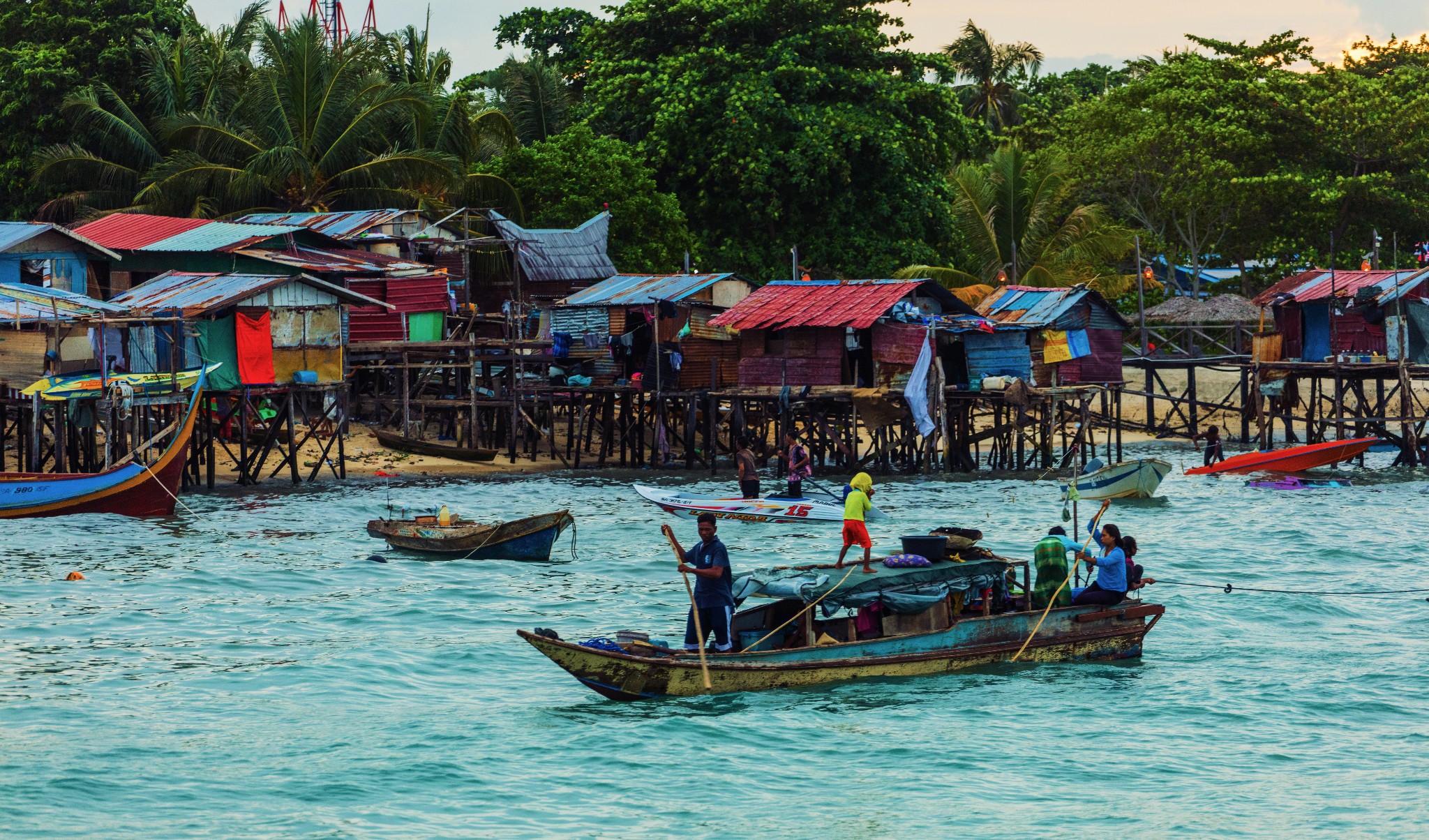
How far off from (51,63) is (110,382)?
21833 mm

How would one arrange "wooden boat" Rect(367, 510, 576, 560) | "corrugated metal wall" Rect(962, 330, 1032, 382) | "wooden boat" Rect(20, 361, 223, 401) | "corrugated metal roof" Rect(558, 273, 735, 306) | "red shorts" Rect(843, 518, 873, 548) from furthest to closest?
"corrugated metal roof" Rect(558, 273, 735, 306)
"corrugated metal wall" Rect(962, 330, 1032, 382)
"wooden boat" Rect(20, 361, 223, 401)
"wooden boat" Rect(367, 510, 576, 560)
"red shorts" Rect(843, 518, 873, 548)

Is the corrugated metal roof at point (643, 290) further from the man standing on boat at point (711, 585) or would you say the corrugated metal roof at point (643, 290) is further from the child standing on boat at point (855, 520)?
the man standing on boat at point (711, 585)

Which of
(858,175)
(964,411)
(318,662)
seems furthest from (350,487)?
(858,175)

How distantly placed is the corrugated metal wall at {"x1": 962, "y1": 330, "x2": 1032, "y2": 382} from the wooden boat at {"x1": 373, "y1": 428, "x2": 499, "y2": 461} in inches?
503

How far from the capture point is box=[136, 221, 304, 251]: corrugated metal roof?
38688 mm

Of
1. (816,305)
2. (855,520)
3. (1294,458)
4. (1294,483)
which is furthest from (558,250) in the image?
(855,520)

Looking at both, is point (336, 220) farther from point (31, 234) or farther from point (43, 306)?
point (43, 306)

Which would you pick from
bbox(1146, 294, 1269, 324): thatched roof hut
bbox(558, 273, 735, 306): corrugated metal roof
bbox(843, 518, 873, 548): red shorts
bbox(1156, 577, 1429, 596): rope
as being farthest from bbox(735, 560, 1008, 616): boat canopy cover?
bbox(1146, 294, 1269, 324): thatched roof hut

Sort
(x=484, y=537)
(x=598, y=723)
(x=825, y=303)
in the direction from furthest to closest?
(x=825, y=303)
(x=484, y=537)
(x=598, y=723)

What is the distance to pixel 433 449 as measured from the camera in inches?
1570

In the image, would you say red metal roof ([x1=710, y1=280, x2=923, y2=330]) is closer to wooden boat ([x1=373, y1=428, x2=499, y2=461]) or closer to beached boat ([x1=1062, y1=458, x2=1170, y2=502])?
beached boat ([x1=1062, y1=458, x2=1170, y2=502])

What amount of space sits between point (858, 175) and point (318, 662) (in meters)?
34.7

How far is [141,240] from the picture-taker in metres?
39.7

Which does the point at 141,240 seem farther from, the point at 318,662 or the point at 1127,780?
the point at 1127,780
